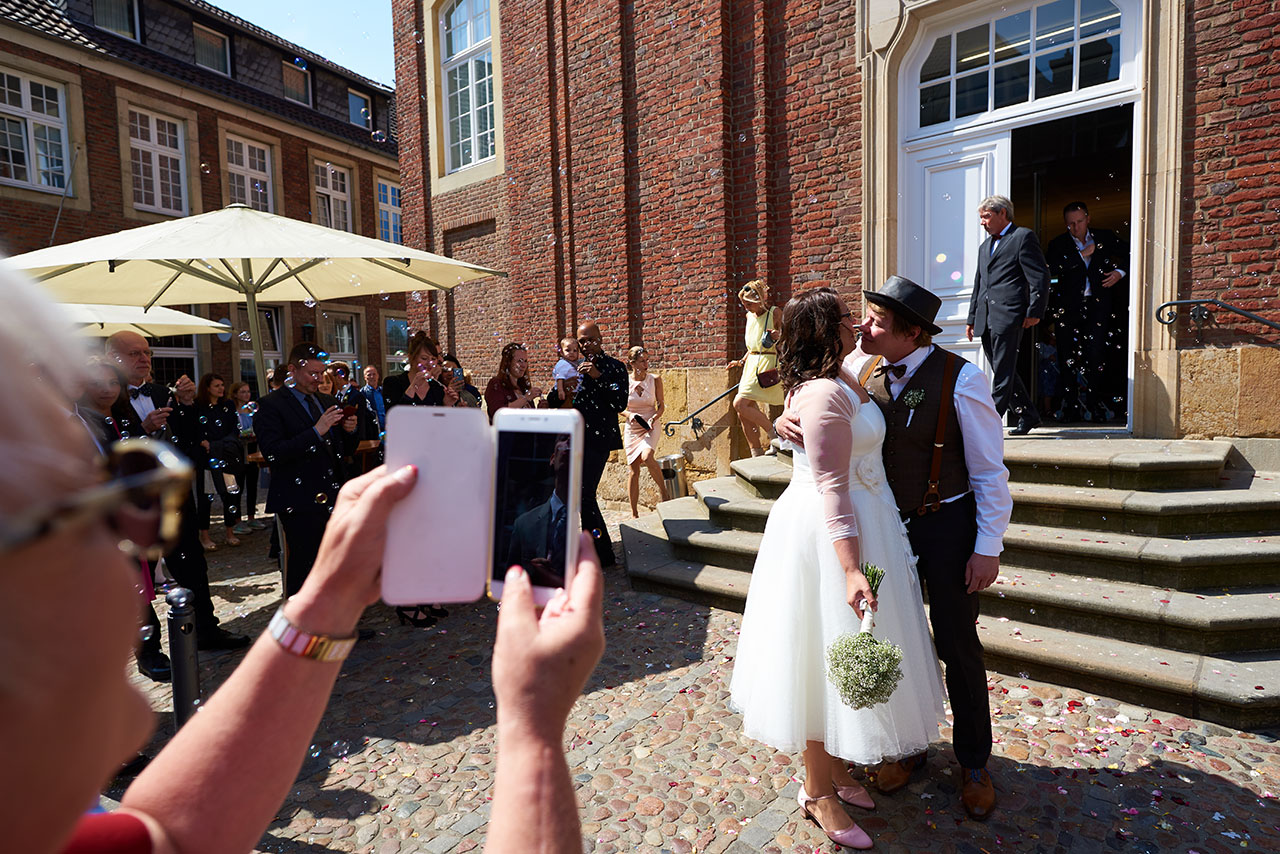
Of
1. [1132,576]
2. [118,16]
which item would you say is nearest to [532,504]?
[1132,576]

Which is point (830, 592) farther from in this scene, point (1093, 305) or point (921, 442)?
point (1093, 305)

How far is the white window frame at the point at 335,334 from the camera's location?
73.3ft

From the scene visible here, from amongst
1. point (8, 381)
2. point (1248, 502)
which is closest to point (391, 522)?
point (8, 381)

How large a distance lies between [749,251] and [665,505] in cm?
340

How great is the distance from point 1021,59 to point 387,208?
21566 mm

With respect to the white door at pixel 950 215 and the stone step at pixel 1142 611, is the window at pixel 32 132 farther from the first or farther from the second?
the stone step at pixel 1142 611

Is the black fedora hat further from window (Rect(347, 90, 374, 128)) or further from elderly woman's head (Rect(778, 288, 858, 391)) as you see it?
window (Rect(347, 90, 374, 128))

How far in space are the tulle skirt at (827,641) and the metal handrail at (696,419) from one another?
5796 millimetres

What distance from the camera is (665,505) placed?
7.78 meters

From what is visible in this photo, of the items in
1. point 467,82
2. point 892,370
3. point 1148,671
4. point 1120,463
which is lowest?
point 1148,671

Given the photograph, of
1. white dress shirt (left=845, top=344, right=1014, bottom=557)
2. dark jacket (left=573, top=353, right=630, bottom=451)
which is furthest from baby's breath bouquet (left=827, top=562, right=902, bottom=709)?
dark jacket (left=573, top=353, right=630, bottom=451)

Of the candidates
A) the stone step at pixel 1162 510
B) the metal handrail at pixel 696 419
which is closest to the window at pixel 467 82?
the metal handrail at pixel 696 419

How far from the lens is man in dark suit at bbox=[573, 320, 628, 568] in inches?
260

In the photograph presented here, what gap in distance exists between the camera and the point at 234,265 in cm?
681
